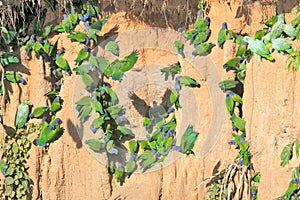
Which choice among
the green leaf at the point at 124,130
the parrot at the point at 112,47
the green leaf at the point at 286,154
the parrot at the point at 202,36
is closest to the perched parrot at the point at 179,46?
the parrot at the point at 202,36

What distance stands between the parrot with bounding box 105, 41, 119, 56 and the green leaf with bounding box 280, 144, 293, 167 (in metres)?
1.23

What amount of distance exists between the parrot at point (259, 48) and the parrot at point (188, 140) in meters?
0.64

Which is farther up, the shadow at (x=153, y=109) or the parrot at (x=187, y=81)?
the parrot at (x=187, y=81)

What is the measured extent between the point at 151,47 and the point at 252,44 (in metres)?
0.71

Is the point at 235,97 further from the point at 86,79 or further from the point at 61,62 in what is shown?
the point at 61,62

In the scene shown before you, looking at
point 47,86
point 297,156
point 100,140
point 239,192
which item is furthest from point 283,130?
point 47,86

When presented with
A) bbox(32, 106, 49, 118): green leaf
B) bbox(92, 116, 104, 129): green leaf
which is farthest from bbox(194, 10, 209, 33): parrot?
bbox(32, 106, 49, 118): green leaf

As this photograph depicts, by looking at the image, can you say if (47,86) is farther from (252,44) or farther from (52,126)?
(252,44)

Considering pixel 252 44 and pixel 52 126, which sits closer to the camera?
pixel 252 44

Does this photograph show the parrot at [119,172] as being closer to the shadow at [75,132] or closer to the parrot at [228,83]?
the shadow at [75,132]

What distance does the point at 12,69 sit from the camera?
14.1 feet

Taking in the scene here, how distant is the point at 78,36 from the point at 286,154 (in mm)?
1458

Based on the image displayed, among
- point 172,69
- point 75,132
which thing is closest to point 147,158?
point 75,132

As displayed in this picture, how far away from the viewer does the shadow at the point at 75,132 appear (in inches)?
170
